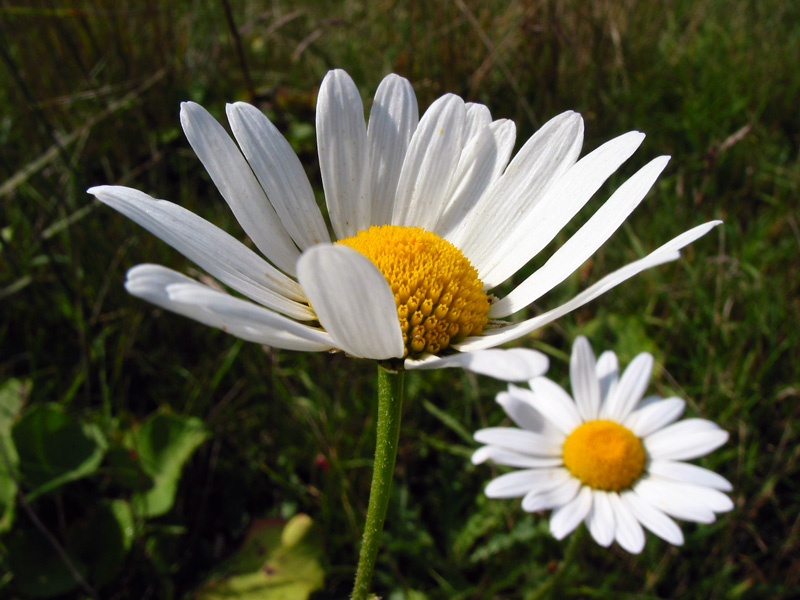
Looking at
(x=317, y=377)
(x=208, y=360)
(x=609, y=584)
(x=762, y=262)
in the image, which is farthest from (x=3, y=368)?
(x=762, y=262)

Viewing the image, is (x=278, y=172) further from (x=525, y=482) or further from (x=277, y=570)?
(x=277, y=570)

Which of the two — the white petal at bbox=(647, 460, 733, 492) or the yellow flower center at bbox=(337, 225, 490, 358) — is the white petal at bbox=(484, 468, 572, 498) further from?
the yellow flower center at bbox=(337, 225, 490, 358)

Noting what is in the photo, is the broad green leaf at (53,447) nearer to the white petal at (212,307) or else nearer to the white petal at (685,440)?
the white petal at (212,307)


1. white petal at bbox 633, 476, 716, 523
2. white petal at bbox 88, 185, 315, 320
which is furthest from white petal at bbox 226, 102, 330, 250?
white petal at bbox 633, 476, 716, 523

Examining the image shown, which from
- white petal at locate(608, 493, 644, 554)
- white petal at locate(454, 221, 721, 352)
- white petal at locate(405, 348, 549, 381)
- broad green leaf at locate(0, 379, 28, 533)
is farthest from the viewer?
broad green leaf at locate(0, 379, 28, 533)

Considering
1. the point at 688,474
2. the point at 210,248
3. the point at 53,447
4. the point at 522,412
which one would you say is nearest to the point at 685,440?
the point at 688,474
